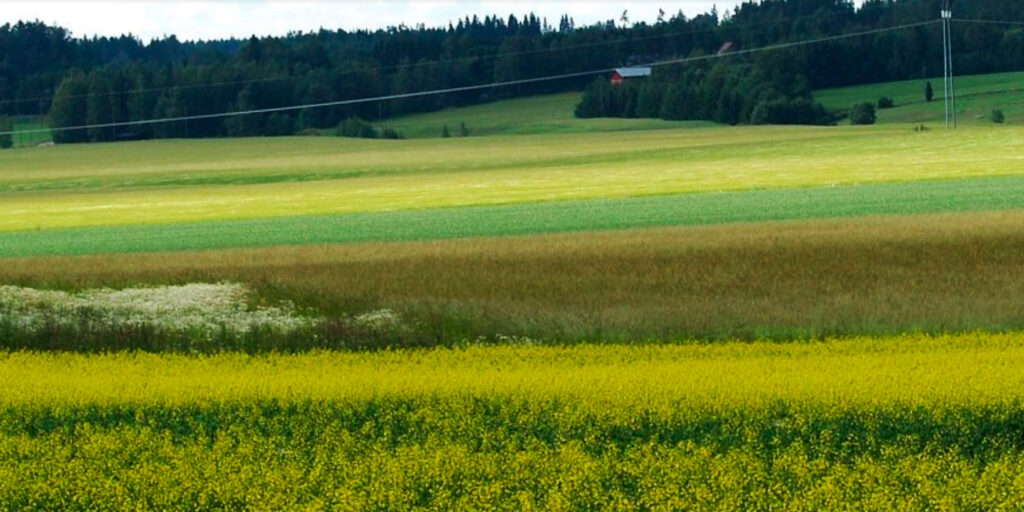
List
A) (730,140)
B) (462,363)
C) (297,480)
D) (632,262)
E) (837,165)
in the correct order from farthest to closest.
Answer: (730,140) < (837,165) < (632,262) < (462,363) < (297,480)

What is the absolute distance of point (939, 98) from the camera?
13412 cm

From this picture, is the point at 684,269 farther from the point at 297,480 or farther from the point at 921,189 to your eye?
the point at 921,189

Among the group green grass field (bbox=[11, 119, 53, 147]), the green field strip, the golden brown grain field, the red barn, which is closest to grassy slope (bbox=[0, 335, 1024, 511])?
the golden brown grain field

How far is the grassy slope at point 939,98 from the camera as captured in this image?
117688mm

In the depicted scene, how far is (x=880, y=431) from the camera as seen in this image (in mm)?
14508

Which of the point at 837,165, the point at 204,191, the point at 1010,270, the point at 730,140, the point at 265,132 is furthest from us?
the point at 265,132

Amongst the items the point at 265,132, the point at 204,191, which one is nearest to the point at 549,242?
the point at 204,191

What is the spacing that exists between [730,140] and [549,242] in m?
62.1

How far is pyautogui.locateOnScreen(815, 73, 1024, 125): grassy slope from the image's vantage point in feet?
386

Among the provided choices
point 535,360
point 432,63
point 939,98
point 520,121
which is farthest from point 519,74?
point 535,360

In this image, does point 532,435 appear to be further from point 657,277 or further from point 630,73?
point 630,73

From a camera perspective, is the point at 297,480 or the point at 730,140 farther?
the point at 730,140

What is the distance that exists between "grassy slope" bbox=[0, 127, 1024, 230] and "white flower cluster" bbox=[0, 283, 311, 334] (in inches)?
1247

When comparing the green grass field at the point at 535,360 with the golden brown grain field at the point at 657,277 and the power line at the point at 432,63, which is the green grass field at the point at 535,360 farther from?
the power line at the point at 432,63
